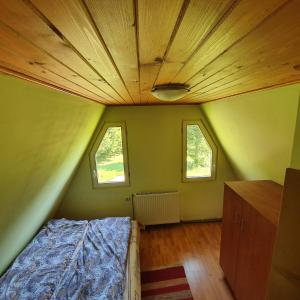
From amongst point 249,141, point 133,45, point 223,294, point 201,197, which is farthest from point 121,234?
point 133,45

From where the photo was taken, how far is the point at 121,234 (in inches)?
100

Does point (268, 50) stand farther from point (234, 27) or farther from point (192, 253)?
point (192, 253)

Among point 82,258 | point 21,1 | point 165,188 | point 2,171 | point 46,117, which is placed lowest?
point 82,258

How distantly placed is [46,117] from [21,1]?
3.45 feet

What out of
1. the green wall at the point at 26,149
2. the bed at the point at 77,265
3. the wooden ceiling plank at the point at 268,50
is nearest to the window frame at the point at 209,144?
the bed at the point at 77,265

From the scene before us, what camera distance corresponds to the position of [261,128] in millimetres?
1766

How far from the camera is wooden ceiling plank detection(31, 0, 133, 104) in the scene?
1.18 ft

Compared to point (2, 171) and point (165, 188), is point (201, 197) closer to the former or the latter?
point (165, 188)

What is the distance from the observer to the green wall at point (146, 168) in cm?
325

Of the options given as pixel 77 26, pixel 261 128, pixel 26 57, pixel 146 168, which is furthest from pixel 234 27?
pixel 146 168

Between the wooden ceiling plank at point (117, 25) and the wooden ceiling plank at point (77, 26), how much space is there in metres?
0.02

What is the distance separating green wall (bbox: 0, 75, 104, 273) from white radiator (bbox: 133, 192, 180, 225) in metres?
1.63

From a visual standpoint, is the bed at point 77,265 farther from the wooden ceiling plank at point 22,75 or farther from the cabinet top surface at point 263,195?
the wooden ceiling plank at point 22,75

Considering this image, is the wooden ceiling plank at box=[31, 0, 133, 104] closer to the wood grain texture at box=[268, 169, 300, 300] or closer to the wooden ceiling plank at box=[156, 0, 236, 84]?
the wooden ceiling plank at box=[156, 0, 236, 84]
